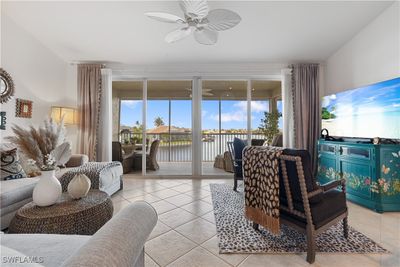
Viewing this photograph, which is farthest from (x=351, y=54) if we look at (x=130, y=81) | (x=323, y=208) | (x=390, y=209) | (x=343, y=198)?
(x=130, y=81)

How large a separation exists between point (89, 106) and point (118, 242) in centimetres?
402

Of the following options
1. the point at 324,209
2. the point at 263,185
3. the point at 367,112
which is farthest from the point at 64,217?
the point at 367,112

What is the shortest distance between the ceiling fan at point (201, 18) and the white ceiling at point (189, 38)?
1.43ft

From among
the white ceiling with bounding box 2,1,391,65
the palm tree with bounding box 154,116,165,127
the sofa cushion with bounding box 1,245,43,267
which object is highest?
the white ceiling with bounding box 2,1,391,65

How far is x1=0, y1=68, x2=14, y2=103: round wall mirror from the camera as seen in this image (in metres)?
2.70

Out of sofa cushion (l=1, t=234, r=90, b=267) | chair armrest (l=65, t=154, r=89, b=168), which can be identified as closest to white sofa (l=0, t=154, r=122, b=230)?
chair armrest (l=65, t=154, r=89, b=168)

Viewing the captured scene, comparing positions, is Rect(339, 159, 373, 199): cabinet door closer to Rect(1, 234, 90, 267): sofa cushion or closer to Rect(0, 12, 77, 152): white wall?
Rect(1, 234, 90, 267): sofa cushion

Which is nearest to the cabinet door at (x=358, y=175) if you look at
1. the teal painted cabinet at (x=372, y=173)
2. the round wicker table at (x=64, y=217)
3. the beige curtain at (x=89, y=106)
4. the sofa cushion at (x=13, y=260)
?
the teal painted cabinet at (x=372, y=173)

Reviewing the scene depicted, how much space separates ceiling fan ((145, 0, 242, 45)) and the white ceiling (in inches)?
17.1

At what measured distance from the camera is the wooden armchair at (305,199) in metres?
1.47

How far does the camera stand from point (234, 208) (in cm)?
251

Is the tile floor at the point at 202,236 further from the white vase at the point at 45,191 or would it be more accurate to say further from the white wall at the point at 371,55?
the white wall at the point at 371,55

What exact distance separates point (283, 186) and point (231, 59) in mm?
3036

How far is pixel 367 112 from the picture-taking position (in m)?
2.71
